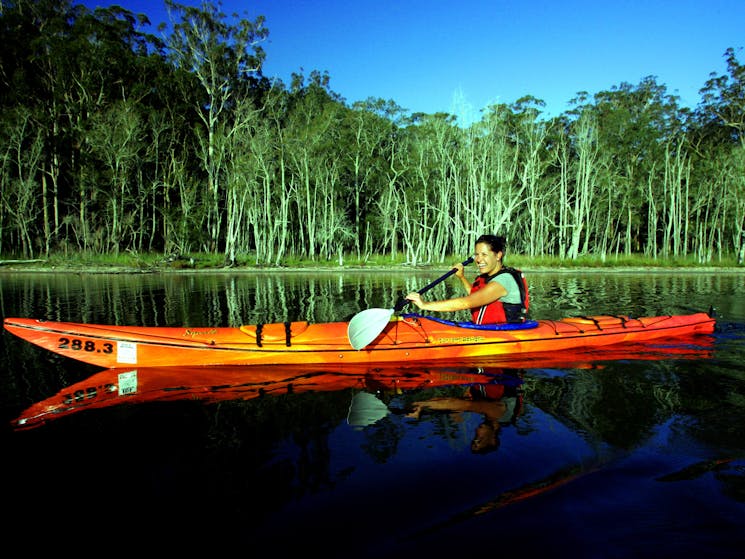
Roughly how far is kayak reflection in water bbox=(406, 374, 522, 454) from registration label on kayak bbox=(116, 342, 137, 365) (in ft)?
10.6

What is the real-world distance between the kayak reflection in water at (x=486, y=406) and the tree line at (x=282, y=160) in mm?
23189

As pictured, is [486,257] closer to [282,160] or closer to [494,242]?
[494,242]

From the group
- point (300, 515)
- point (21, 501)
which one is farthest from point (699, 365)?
point (21, 501)

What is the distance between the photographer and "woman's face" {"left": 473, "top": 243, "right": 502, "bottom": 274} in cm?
582

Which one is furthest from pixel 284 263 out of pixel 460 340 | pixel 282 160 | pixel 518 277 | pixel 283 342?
pixel 518 277

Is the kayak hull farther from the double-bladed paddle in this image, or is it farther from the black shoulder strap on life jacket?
the black shoulder strap on life jacket

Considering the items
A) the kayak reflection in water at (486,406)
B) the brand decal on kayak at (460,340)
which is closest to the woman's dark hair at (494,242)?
the brand decal on kayak at (460,340)

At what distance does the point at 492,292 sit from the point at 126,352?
427 cm

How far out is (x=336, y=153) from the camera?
102 ft

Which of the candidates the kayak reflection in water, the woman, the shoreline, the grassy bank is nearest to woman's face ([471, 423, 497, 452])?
the kayak reflection in water

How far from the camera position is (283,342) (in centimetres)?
571

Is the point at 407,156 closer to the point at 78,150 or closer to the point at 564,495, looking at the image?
the point at 78,150

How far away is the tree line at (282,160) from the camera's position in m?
28.5

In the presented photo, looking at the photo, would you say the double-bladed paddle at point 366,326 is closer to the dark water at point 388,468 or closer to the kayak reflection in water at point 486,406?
the dark water at point 388,468
